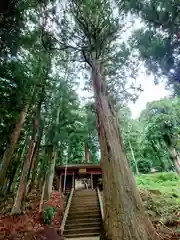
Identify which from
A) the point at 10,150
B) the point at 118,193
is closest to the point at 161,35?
the point at 118,193

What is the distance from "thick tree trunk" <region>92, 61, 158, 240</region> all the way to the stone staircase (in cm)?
447

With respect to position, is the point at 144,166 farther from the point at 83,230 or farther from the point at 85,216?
the point at 83,230

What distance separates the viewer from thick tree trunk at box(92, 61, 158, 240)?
2309mm

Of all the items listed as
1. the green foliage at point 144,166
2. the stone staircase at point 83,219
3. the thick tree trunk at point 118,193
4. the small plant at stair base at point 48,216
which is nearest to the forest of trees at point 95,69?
the thick tree trunk at point 118,193

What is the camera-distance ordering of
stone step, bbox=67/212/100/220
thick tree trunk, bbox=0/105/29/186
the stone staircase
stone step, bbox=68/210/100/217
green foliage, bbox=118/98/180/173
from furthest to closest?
green foliage, bbox=118/98/180/173 → stone step, bbox=68/210/100/217 → stone step, bbox=67/212/100/220 → thick tree trunk, bbox=0/105/29/186 → the stone staircase

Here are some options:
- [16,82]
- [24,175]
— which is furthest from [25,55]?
[24,175]

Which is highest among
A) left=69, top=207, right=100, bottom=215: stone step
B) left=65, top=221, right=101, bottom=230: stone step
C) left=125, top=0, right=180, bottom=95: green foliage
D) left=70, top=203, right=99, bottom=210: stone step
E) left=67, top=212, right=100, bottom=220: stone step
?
left=125, top=0, right=180, bottom=95: green foliage

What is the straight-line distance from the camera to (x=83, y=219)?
746cm

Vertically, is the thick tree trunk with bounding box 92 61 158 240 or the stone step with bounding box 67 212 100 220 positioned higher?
the thick tree trunk with bounding box 92 61 158 240

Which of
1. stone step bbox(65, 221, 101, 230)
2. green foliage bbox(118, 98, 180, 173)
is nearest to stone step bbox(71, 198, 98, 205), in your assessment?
stone step bbox(65, 221, 101, 230)

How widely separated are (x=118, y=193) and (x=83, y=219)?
582cm

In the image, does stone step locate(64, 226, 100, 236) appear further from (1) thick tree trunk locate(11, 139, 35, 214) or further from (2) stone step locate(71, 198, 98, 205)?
(2) stone step locate(71, 198, 98, 205)

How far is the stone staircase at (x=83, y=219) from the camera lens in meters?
6.45

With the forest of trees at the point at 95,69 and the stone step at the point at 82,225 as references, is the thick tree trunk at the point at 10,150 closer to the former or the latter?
the forest of trees at the point at 95,69
